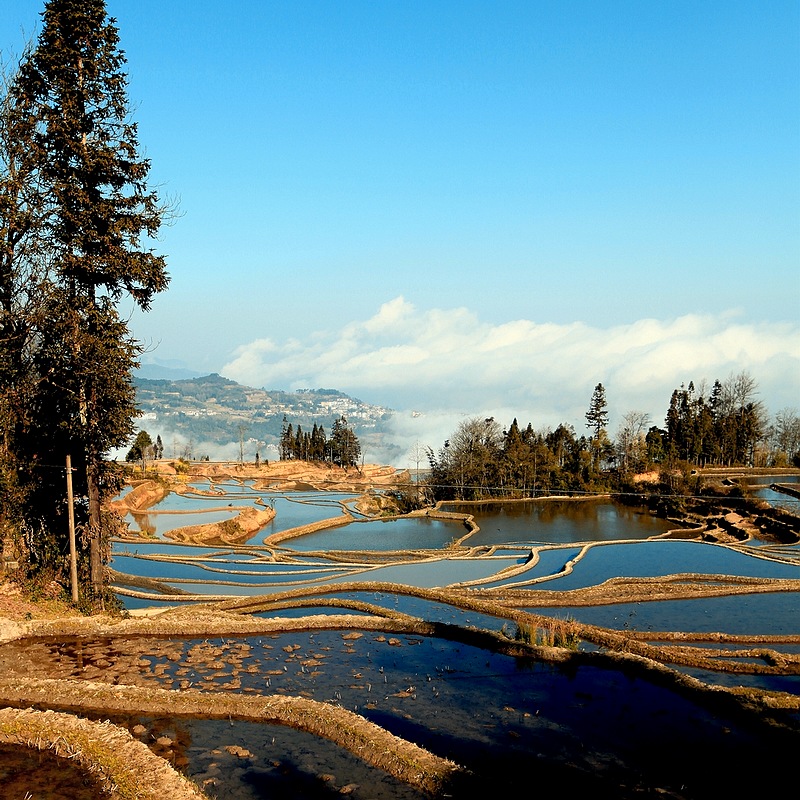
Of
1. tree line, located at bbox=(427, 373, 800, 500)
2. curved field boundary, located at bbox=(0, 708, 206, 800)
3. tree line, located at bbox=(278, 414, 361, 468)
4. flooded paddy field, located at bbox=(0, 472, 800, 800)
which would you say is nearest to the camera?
curved field boundary, located at bbox=(0, 708, 206, 800)

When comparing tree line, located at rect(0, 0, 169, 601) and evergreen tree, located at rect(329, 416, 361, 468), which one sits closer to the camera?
tree line, located at rect(0, 0, 169, 601)

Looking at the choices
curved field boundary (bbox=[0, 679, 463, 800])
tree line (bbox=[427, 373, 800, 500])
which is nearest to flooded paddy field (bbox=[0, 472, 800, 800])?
curved field boundary (bbox=[0, 679, 463, 800])

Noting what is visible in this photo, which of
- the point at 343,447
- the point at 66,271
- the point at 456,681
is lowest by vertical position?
the point at 456,681

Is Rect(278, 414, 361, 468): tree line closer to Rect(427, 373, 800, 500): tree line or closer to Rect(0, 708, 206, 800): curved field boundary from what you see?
Rect(427, 373, 800, 500): tree line

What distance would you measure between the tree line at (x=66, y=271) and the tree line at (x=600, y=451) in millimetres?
66328

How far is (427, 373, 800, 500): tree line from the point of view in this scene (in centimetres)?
9312

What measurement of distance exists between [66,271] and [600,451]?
319ft

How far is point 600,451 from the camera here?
107188 mm

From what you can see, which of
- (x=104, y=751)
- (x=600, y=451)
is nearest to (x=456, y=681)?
(x=104, y=751)

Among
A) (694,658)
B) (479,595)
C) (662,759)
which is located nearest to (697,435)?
(479,595)

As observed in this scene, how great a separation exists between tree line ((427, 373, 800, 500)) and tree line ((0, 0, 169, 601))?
6633 cm

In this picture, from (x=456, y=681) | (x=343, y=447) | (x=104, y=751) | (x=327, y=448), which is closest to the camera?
(x=104, y=751)

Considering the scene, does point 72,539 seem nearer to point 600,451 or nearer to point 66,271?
point 66,271

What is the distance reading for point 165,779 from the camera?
10828 millimetres
